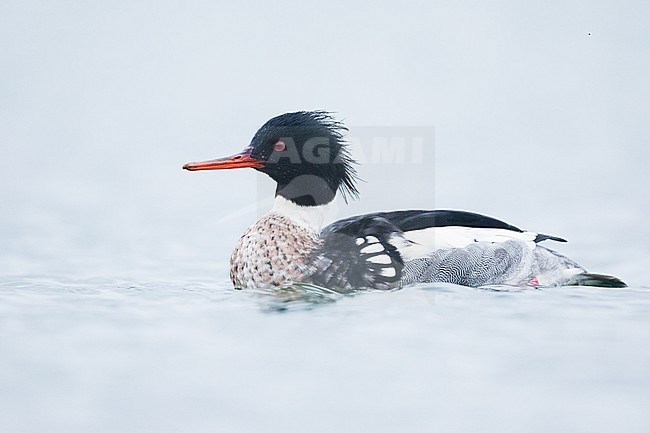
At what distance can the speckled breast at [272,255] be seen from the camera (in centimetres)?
677

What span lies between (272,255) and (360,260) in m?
0.55

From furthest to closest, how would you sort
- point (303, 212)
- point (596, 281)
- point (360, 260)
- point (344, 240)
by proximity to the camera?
point (303, 212) < point (596, 281) < point (344, 240) < point (360, 260)

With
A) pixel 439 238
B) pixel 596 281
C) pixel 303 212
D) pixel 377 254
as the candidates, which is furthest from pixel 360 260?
pixel 596 281

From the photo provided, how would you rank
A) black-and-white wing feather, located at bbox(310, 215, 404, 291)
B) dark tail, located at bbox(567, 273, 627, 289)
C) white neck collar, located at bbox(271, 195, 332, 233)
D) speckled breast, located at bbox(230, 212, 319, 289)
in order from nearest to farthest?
1. black-and-white wing feather, located at bbox(310, 215, 404, 291)
2. speckled breast, located at bbox(230, 212, 319, 289)
3. dark tail, located at bbox(567, 273, 627, 289)
4. white neck collar, located at bbox(271, 195, 332, 233)

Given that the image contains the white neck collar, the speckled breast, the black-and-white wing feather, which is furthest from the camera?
the white neck collar

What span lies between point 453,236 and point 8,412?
3150 mm

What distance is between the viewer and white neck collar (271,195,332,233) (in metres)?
7.12

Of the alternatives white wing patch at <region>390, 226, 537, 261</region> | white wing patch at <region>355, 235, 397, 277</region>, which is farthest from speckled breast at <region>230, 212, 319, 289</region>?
white wing patch at <region>390, 226, 537, 261</region>

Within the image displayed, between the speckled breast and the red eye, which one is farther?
the red eye

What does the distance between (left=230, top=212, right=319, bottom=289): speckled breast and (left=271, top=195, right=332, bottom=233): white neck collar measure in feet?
0.26

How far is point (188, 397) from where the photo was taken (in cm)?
481

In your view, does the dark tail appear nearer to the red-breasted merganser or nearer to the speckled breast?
the red-breasted merganser

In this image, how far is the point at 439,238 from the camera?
22.5ft

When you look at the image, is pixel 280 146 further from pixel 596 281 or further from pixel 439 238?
pixel 596 281
